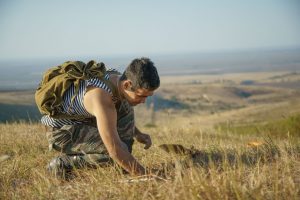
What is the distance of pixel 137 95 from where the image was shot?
391cm

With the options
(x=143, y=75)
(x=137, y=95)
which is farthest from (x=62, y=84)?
(x=143, y=75)

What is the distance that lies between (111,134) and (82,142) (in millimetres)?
839

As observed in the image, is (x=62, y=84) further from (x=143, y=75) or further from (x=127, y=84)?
(x=143, y=75)

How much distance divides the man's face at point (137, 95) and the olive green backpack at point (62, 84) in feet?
0.51

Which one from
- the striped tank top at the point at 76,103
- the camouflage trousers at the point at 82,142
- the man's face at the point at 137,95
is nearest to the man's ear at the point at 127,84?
the man's face at the point at 137,95

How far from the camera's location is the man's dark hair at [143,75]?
3.78m

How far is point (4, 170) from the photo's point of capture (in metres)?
4.48

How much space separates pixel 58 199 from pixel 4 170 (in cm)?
144

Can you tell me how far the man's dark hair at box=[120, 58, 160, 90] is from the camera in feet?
12.4

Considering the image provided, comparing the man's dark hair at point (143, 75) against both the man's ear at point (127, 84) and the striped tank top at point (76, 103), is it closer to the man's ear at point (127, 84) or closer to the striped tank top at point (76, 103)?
the man's ear at point (127, 84)

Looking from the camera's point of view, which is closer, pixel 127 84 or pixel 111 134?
pixel 111 134

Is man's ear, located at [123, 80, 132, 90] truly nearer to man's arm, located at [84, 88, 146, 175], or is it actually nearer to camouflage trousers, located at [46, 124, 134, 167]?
man's arm, located at [84, 88, 146, 175]

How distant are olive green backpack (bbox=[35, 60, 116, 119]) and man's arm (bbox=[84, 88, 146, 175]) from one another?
0.29m

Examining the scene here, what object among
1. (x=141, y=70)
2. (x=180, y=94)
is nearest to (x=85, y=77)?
(x=141, y=70)
